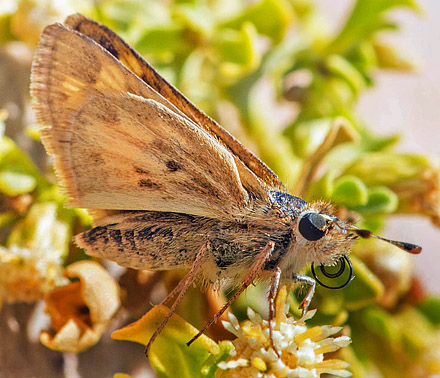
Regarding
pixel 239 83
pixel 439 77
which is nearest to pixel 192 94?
pixel 239 83

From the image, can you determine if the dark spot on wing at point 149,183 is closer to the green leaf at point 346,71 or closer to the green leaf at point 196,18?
the green leaf at point 196,18

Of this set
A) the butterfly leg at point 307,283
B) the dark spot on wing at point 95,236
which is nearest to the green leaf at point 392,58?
the butterfly leg at point 307,283

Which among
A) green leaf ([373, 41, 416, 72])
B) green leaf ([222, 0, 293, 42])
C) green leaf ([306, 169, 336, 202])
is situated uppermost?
green leaf ([222, 0, 293, 42])

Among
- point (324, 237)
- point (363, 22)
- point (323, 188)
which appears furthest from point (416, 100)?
point (324, 237)

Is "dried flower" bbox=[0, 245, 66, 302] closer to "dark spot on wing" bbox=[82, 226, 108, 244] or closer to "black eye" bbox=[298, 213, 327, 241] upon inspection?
"dark spot on wing" bbox=[82, 226, 108, 244]

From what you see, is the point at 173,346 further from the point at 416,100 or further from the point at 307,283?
the point at 416,100

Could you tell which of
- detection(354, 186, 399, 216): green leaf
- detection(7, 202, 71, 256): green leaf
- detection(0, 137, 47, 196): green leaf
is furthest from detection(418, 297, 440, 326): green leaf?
detection(0, 137, 47, 196): green leaf
